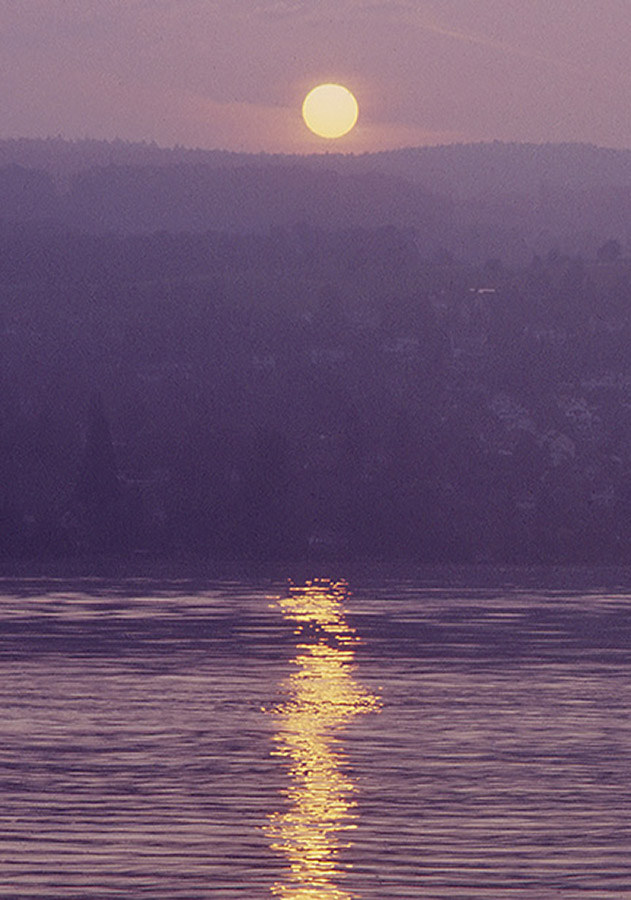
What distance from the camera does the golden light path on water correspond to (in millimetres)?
37594

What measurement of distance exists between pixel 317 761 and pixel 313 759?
1.48 feet

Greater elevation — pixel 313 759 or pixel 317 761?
pixel 313 759

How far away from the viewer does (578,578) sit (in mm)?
190875

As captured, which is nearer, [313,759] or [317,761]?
[317,761]

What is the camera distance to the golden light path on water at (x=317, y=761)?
37.6 metres

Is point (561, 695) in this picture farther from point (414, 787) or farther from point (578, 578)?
point (578, 578)

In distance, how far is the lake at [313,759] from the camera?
37.6 m

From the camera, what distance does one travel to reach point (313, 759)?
178ft

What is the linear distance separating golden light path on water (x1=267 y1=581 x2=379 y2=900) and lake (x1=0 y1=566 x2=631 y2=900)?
12 cm

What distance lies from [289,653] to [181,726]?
3215cm

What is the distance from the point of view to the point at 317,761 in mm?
53750

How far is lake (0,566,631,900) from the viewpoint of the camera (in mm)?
37594

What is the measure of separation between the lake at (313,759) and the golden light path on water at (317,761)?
117 mm

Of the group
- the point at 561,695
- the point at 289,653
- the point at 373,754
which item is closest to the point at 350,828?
the point at 373,754
